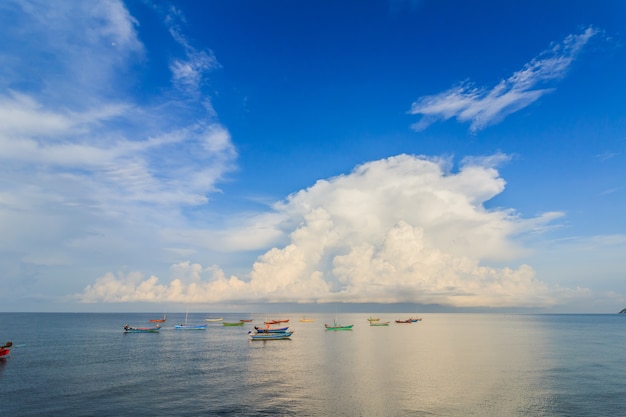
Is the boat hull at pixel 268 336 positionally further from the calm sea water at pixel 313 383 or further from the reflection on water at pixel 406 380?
the calm sea water at pixel 313 383

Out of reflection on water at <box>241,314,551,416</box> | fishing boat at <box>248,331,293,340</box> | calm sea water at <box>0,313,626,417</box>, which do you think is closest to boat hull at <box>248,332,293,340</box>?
fishing boat at <box>248,331,293,340</box>

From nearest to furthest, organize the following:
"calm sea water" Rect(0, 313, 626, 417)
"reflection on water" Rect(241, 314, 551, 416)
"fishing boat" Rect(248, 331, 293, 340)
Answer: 1. "calm sea water" Rect(0, 313, 626, 417)
2. "reflection on water" Rect(241, 314, 551, 416)
3. "fishing boat" Rect(248, 331, 293, 340)

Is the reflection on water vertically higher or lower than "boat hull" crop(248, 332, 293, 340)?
lower

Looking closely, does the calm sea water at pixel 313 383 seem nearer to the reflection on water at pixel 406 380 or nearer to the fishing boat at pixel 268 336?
the reflection on water at pixel 406 380

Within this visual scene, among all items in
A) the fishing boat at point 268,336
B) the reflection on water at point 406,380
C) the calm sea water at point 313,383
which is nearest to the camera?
the calm sea water at point 313,383

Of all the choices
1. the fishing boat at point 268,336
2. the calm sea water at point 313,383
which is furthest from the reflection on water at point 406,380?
the fishing boat at point 268,336

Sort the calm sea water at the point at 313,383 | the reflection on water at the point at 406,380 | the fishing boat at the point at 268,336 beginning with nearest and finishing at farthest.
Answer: the calm sea water at the point at 313,383
the reflection on water at the point at 406,380
the fishing boat at the point at 268,336

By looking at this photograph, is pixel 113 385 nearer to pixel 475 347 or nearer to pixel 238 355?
pixel 238 355

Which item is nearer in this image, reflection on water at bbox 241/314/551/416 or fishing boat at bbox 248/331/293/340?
reflection on water at bbox 241/314/551/416

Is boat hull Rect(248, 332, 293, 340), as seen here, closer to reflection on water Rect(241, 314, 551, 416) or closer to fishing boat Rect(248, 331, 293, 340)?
fishing boat Rect(248, 331, 293, 340)

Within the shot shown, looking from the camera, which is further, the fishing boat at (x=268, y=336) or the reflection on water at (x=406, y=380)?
the fishing boat at (x=268, y=336)

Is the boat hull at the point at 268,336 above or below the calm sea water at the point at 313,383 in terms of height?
above

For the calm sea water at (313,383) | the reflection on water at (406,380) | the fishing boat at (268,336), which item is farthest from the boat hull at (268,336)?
the calm sea water at (313,383)

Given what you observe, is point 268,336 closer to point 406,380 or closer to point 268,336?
point 268,336
